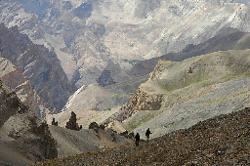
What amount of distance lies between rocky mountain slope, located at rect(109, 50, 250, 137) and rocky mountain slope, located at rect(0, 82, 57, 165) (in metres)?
38.0

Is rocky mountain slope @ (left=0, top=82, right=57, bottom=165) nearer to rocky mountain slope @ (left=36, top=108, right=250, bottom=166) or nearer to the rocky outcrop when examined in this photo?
the rocky outcrop

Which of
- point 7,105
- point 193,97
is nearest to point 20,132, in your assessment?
point 7,105

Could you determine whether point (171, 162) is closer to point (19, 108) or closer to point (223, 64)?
point (19, 108)

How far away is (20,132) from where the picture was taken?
68.0 metres

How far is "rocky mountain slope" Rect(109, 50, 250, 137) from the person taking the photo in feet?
355

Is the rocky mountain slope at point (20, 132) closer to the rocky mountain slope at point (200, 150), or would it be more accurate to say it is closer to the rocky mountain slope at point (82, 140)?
the rocky mountain slope at point (82, 140)

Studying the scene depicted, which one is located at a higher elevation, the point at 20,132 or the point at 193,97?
the point at 193,97

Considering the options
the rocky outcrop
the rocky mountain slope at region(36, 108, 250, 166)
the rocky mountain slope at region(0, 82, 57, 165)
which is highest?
the rocky outcrop

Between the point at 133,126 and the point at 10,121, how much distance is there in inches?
3702

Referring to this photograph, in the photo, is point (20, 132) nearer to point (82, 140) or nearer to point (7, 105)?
point (7, 105)

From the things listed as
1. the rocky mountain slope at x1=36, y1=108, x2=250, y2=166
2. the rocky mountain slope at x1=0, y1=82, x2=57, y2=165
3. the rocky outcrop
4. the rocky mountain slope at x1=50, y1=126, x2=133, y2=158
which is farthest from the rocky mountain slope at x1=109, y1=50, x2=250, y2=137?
the rocky mountain slope at x1=36, y1=108, x2=250, y2=166

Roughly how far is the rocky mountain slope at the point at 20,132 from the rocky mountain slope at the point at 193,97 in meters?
38.0

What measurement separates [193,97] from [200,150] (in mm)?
114068

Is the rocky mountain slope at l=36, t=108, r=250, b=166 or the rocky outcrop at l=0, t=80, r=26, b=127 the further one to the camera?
the rocky outcrop at l=0, t=80, r=26, b=127
